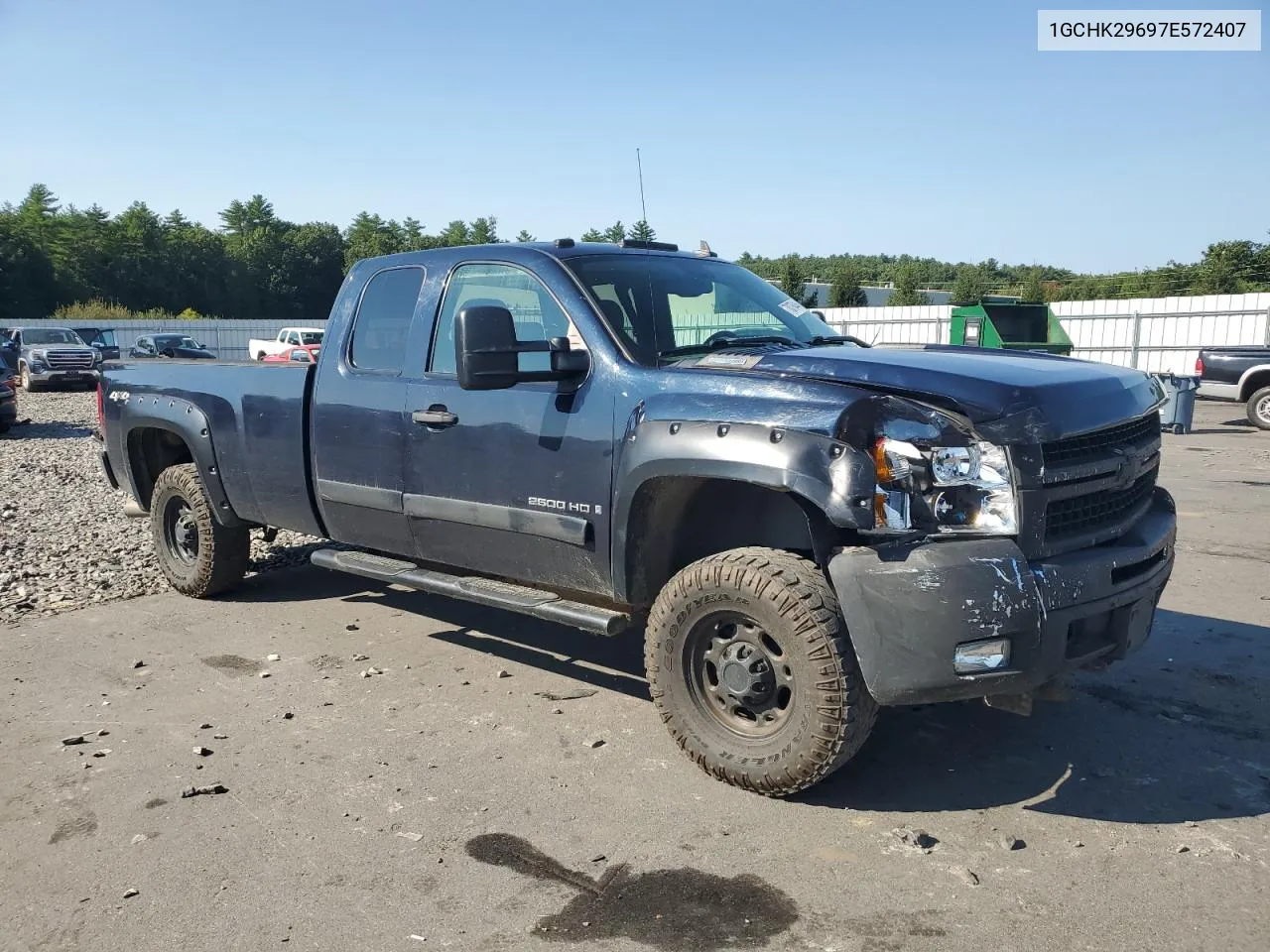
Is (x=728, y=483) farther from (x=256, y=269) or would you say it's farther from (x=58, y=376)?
(x=256, y=269)

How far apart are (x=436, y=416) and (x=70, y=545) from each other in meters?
4.78

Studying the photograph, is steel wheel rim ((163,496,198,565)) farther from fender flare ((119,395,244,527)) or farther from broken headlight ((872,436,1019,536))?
broken headlight ((872,436,1019,536))

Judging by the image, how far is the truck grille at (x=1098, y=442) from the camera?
346cm

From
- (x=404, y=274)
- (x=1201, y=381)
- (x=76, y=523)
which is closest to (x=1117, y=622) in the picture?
(x=404, y=274)

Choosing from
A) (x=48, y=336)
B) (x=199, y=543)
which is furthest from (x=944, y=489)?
(x=48, y=336)

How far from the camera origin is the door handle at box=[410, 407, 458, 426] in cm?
468

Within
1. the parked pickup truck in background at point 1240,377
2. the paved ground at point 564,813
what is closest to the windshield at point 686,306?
the paved ground at point 564,813

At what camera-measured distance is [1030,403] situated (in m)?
3.41

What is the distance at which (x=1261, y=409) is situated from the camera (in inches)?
685

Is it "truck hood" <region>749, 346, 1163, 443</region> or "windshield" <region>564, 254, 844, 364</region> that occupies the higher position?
"windshield" <region>564, 254, 844, 364</region>

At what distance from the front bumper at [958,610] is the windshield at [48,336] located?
30.1 m

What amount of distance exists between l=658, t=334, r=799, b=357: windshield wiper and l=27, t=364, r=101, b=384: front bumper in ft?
89.3

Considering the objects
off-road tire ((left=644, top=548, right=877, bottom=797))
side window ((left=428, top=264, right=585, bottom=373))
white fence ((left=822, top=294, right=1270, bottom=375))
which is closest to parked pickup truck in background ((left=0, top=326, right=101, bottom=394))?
white fence ((left=822, top=294, right=1270, bottom=375))

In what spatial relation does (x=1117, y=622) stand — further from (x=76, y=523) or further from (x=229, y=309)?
(x=229, y=309)
